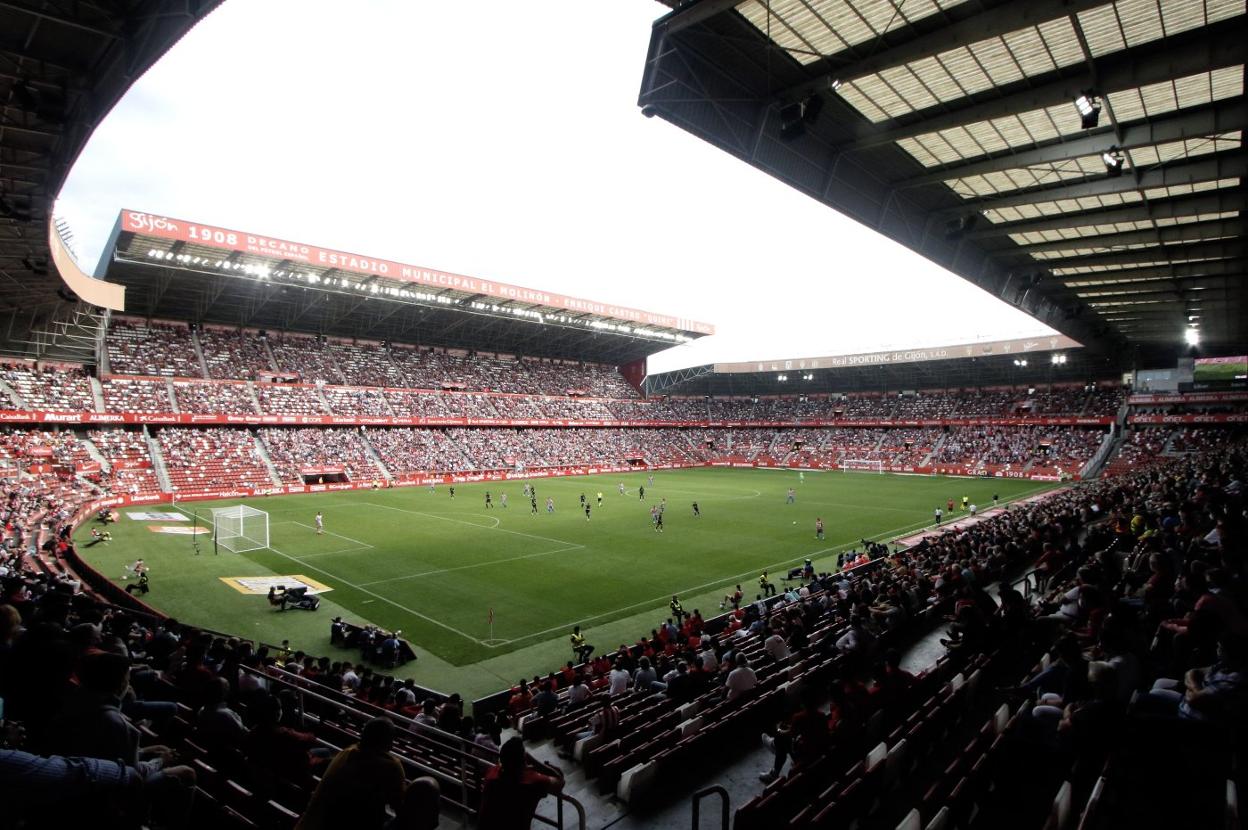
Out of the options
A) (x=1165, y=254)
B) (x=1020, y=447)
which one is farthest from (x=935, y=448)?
(x=1165, y=254)

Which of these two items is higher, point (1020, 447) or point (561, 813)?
point (1020, 447)

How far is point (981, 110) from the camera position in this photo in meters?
11.0

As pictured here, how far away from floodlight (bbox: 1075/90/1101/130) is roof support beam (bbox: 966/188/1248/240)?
648cm

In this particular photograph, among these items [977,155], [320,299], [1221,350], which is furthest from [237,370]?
[1221,350]

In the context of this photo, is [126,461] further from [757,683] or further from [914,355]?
[914,355]

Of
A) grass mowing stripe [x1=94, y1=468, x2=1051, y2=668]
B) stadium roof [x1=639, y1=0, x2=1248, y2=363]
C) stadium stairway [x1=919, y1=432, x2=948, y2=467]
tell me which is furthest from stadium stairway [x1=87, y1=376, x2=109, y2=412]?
stadium stairway [x1=919, y1=432, x2=948, y2=467]

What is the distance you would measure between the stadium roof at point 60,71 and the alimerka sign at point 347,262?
83.4ft

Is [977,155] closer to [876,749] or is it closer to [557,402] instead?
[876,749]

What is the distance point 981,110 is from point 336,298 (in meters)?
54.7

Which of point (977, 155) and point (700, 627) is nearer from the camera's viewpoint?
point (977, 155)

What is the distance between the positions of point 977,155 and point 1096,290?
14.7 m

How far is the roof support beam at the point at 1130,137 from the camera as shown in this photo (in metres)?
10.8

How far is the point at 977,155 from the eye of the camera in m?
13.0

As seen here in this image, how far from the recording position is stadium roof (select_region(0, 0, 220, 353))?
10.6 metres
